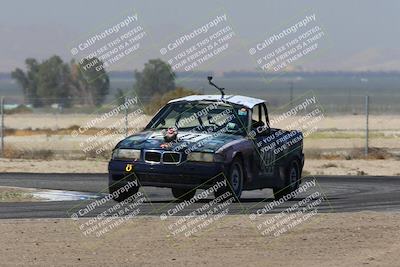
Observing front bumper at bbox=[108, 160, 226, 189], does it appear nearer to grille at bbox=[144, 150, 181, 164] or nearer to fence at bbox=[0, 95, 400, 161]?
grille at bbox=[144, 150, 181, 164]

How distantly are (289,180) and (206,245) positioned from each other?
25.0 ft

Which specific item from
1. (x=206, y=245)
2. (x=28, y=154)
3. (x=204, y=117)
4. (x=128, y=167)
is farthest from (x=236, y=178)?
(x=28, y=154)

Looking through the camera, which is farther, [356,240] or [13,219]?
[13,219]

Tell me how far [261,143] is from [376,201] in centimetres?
231

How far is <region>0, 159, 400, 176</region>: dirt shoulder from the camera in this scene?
2864 centimetres

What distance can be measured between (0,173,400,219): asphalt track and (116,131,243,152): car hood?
2.99ft

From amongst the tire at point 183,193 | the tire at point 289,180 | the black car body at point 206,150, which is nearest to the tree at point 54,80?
the tire at point 289,180

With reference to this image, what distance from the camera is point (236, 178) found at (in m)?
18.2

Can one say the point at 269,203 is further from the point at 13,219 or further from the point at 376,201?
the point at 13,219

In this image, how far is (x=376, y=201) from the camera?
64.7 ft

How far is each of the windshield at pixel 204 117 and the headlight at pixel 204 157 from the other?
32.4 inches

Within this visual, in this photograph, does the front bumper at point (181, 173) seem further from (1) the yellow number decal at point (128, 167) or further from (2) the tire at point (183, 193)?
(2) the tire at point (183, 193)

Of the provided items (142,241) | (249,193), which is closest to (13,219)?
(142,241)

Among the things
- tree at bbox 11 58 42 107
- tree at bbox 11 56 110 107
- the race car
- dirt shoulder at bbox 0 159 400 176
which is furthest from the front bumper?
tree at bbox 11 58 42 107
